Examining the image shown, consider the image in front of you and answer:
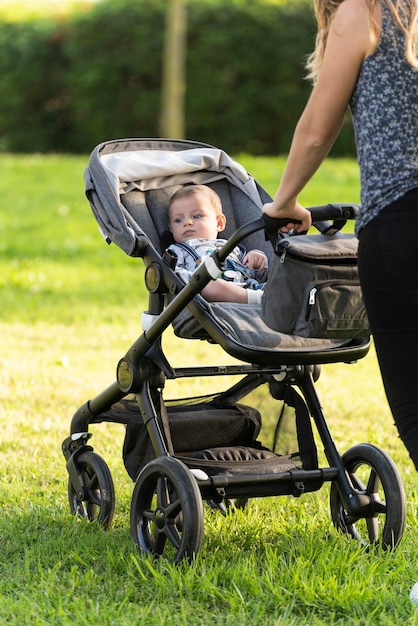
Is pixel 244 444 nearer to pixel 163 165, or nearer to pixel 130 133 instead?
pixel 163 165

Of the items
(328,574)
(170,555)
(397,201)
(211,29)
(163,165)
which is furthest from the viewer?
(211,29)

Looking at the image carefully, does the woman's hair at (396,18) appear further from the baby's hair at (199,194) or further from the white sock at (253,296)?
the baby's hair at (199,194)

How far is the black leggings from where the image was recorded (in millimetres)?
2939

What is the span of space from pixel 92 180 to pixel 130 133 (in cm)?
1720

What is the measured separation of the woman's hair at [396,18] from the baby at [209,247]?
1.01m

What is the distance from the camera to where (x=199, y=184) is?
14.9 feet

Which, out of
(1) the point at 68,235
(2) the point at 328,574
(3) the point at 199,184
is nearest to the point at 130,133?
(1) the point at 68,235

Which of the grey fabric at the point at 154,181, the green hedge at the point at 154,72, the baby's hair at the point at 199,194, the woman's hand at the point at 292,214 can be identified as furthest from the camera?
the green hedge at the point at 154,72

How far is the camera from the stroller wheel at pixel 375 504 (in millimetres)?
3709

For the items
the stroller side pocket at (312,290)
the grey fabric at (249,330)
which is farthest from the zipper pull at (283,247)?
the grey fabric at (249,330)

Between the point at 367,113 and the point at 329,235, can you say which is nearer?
the point at 367,113

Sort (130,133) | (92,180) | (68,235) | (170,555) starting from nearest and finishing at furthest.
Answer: (170,555)
(92,180)
(68,235)
(130,133)

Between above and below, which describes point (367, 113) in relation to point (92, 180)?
above

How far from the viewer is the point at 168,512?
3604 mm
